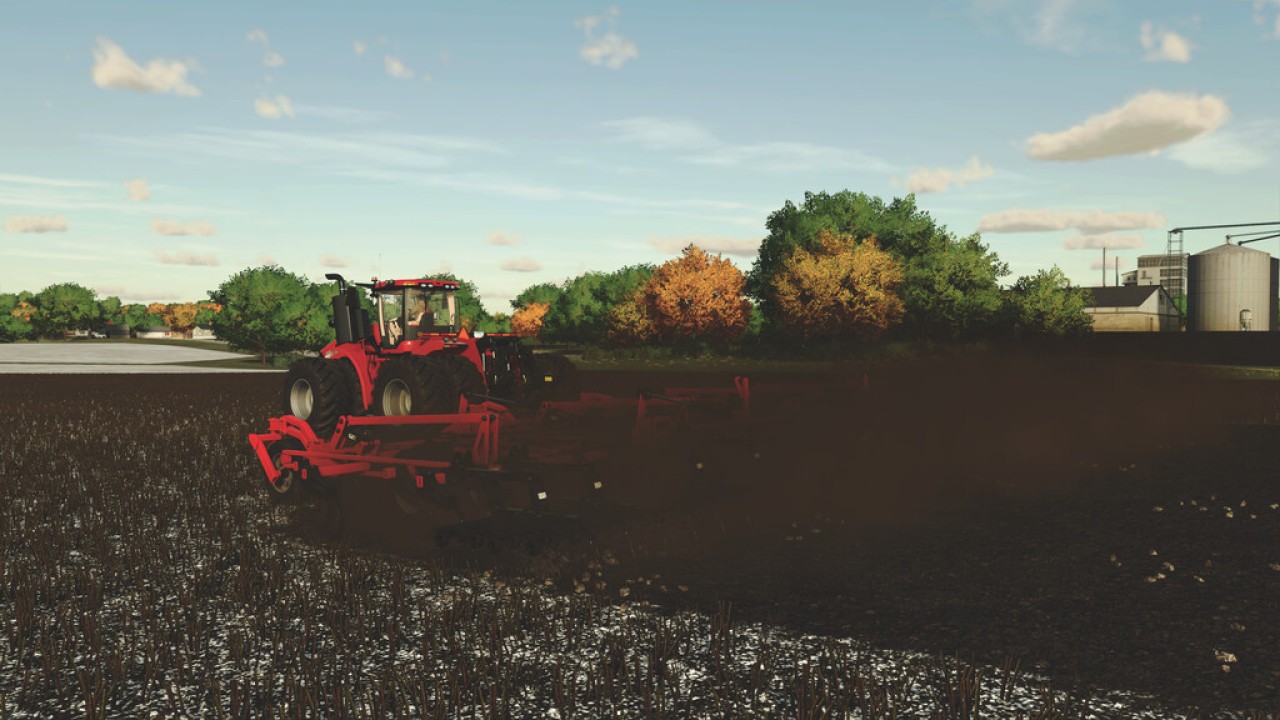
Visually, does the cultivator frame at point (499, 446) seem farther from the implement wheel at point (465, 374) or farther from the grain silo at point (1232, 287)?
the grain silo at point (1232, 287)

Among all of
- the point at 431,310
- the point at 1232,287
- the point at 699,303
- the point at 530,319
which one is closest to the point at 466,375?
the point at 431,310

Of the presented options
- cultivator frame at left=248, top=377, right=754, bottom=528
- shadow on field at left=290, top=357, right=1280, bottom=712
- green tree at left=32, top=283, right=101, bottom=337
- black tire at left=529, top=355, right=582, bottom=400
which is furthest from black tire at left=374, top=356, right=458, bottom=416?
green tree at left=32, top=283, right=101, bottom=337

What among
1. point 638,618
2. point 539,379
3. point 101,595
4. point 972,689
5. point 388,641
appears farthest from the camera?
point 539,379

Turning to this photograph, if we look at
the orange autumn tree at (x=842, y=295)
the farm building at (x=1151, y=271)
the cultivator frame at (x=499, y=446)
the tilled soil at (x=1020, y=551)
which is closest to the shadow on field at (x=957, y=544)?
the tilled soil at (x=1020, y=551)

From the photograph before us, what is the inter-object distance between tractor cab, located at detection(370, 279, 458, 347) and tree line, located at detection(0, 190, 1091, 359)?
45.4m

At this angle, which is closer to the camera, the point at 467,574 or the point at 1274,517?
the point at 467,574

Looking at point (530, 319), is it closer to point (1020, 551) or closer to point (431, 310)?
point (431, 310)

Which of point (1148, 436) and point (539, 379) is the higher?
point (539, 379)

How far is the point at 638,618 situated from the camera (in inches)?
283

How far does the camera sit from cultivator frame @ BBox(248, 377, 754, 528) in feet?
31.1

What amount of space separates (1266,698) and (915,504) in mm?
5979

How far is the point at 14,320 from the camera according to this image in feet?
496

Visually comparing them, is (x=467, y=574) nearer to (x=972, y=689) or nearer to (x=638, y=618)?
(x=638, y=618)

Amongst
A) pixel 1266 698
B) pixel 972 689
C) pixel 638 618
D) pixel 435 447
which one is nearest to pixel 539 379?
pixel 435 447
